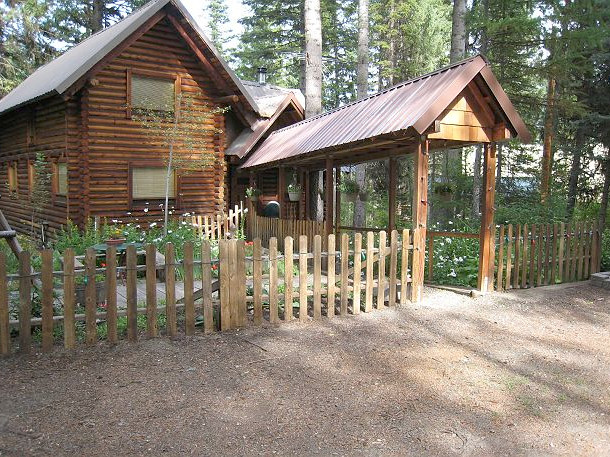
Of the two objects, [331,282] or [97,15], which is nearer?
[331,282]

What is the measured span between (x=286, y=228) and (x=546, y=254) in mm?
6542

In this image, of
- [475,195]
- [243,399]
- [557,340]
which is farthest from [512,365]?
[475,195]

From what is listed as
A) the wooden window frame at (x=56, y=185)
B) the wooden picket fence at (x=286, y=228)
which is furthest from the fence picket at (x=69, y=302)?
the wooden window frame at (x=56, y=185)

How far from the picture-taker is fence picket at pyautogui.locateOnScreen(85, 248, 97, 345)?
586 cm

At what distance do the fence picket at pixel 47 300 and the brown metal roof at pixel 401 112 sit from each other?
17.8 ft

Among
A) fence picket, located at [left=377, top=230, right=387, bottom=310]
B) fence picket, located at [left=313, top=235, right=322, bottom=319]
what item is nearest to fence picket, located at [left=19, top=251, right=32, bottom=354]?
fence picket, located at [left=313, top=235, right=322, bottom=319]

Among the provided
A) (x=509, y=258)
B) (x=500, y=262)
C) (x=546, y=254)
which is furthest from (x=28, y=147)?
(x=546, y=254)

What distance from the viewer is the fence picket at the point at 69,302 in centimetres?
574

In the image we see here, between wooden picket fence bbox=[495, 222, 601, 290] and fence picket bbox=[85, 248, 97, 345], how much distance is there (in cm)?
718

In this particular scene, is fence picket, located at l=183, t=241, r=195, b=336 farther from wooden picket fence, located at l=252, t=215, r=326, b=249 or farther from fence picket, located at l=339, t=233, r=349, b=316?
wooden picket fence, located at l=252, t=215, r=326, b=249

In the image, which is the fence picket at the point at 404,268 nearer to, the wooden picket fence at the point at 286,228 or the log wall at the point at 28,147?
the wooden picket fence at the point at 286,228

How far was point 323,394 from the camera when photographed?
485cm

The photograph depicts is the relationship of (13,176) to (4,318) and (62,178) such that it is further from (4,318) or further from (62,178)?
(4,318)

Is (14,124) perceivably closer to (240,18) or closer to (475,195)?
(475,195)
